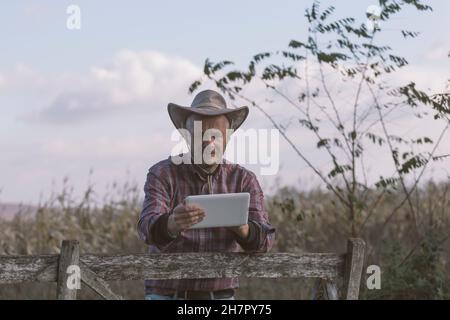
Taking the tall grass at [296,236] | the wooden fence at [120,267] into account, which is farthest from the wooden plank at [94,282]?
the tall grass at [296,236]

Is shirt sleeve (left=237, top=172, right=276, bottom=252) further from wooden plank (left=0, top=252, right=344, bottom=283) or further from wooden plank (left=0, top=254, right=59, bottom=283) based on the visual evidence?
wooden plank (left=0, top=254, right=59, bottom=283)

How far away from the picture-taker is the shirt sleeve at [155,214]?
4750mm

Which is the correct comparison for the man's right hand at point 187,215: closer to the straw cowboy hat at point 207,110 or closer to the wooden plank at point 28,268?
the straw cowboy hat at point 207,110

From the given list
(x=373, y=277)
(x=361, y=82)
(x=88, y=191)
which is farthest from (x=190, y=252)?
(x=88, y=191)

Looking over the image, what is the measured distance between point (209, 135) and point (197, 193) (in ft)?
1.16

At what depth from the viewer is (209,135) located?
500 cm

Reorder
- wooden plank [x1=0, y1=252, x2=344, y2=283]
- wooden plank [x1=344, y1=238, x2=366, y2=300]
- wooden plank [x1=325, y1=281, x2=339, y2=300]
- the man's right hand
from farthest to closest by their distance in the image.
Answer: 1. wooden plank [x1=325, y1=281, x2=339, y2=300]
2. wooden plank [x1=344, y1=238, x2=366, y2=300]
3. wooden plank [x1=0, y1=252, x2=344, y2=283]
4. the man's right hand

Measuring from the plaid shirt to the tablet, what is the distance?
314 mm

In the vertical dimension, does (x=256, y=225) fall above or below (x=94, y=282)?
above

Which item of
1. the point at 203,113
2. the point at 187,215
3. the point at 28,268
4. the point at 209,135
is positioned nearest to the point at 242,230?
the point at 187,215

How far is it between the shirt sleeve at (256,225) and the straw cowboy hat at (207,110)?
1.17 ft

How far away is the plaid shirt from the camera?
4.93m

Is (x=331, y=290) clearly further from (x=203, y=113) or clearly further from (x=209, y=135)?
(x=203, y=113)

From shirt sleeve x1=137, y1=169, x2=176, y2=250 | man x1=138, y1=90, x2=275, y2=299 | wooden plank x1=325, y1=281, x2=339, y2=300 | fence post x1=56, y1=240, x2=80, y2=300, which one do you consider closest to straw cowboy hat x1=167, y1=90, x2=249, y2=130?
man x1=138, y1=90, x2=275, y2=299
